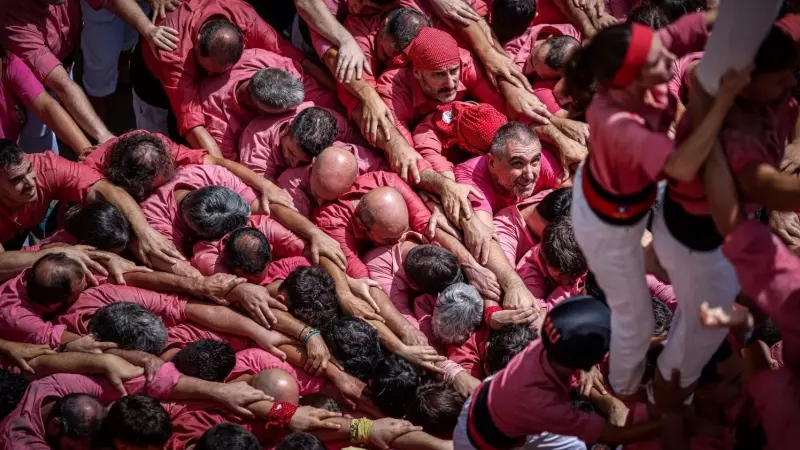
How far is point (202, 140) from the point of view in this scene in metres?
5.28

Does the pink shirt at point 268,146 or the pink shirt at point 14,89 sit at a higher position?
the pink shirt at point 14,89

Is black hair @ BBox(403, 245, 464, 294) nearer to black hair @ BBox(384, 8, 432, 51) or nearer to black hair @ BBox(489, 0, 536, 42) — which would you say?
black hair @ BBox(384, 8, 432, 51)

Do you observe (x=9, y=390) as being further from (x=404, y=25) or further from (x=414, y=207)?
(x=404, y=25)

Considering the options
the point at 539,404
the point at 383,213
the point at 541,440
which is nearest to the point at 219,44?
the point at 383,213

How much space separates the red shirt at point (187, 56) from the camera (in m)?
5.32

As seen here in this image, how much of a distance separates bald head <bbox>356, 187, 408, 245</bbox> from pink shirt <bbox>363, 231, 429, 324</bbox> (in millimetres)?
62

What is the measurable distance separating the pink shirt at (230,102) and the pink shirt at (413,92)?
1.68 ft

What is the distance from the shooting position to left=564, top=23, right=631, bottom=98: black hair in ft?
9.34

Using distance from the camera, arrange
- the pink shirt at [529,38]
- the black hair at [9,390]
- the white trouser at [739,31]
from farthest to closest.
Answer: the pink shirt at [529,38]
the black hair at [9,390]
the white trouser at [739,31]

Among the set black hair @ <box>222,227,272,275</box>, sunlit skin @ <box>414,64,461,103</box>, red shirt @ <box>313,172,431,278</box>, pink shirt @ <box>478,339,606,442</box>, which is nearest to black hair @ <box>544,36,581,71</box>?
sunlit skin @ <box>414,64,461,103</box>

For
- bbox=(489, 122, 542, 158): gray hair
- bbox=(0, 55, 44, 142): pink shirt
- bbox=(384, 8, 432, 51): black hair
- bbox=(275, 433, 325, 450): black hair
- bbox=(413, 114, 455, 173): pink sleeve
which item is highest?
bbox=(0, 55, 44, 142): pink shirt

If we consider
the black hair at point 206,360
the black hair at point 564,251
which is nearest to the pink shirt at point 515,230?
the black hair at point 564,251

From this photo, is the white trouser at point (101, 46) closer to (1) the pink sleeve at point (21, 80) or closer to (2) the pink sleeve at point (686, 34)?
(1) the pink sleeve at point (21, 80)

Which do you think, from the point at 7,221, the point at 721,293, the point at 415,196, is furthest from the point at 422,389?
the point at 7,221
